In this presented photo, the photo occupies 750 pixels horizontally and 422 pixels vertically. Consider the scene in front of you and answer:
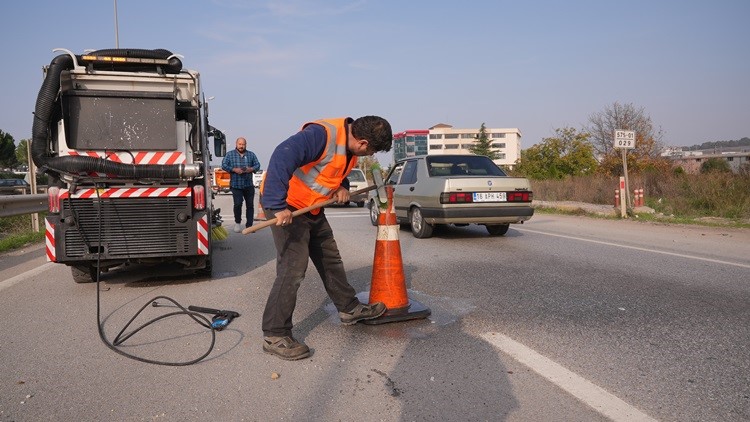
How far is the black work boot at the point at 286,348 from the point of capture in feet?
11.8

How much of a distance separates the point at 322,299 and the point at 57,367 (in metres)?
2.35

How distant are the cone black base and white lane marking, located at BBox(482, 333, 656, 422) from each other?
656mm

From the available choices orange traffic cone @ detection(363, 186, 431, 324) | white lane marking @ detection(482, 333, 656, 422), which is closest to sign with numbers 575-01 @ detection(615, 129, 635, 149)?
orange traffic cone @ detection(363, 186, 431, 324)

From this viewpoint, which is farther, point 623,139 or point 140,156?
point 623,139

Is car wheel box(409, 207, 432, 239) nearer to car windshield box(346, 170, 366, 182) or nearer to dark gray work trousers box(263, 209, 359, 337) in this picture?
dark gray work trousers box(263, 209, 359, 337)

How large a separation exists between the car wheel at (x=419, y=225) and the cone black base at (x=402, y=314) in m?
5.36

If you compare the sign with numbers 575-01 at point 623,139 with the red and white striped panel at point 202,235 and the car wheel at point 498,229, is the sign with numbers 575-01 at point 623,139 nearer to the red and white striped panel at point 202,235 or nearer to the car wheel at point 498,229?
the car wheel at point 498,229

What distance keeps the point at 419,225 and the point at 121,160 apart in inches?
218

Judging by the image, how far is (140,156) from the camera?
6.21 meters

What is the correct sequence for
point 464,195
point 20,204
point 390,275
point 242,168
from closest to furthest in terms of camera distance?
point 390,275 < point 464,195 < point 20,204 < point 242,168

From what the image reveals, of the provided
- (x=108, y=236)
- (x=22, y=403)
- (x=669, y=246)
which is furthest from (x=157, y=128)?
(x=669, y=246)

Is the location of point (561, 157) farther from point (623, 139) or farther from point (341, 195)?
point (341, 195)

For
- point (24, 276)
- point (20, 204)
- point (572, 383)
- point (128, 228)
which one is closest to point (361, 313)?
point (572, 383)

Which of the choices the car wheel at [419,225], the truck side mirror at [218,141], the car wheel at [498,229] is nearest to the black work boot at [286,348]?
the truck side mirror at [218,141]
